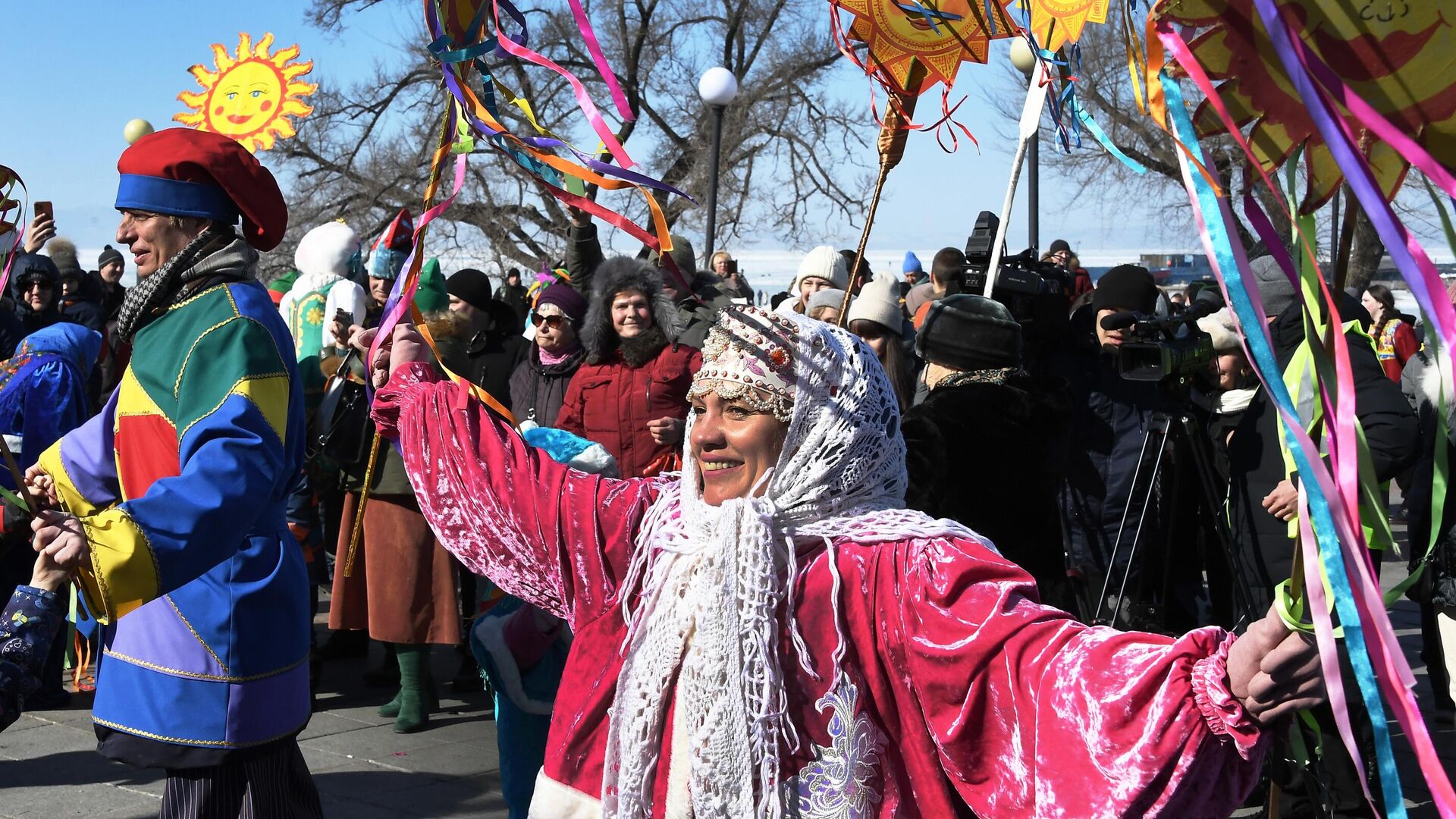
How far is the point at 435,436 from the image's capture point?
275 cm

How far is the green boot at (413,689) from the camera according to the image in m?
5.73

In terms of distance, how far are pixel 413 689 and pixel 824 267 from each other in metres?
2.76

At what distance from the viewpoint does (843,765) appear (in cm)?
219

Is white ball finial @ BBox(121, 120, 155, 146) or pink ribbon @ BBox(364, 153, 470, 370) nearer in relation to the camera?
pink ribbon @ BBox(364, 153, 470, 370)

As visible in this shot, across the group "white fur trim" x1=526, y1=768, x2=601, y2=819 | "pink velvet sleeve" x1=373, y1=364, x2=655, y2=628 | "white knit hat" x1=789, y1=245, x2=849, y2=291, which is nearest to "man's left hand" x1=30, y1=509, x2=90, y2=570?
"pink velvet sleeve" x1=373, y1=364, x2=655, y2=628

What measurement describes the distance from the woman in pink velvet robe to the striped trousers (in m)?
0.75

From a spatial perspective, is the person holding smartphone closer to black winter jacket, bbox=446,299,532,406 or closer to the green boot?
the green boot

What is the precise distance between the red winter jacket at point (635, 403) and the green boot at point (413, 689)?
1.19 meters

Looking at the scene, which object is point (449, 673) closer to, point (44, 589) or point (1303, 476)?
point (44, 589)

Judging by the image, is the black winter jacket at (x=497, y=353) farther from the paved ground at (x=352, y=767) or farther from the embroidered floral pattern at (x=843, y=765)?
the embroidered floral pattern at (x=843, y=765)

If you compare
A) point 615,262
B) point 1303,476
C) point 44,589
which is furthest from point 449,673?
point 1303,476

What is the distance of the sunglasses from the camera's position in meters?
5.93

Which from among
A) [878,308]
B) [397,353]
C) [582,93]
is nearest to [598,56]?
[582,93]

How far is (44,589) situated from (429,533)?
3491 mm
